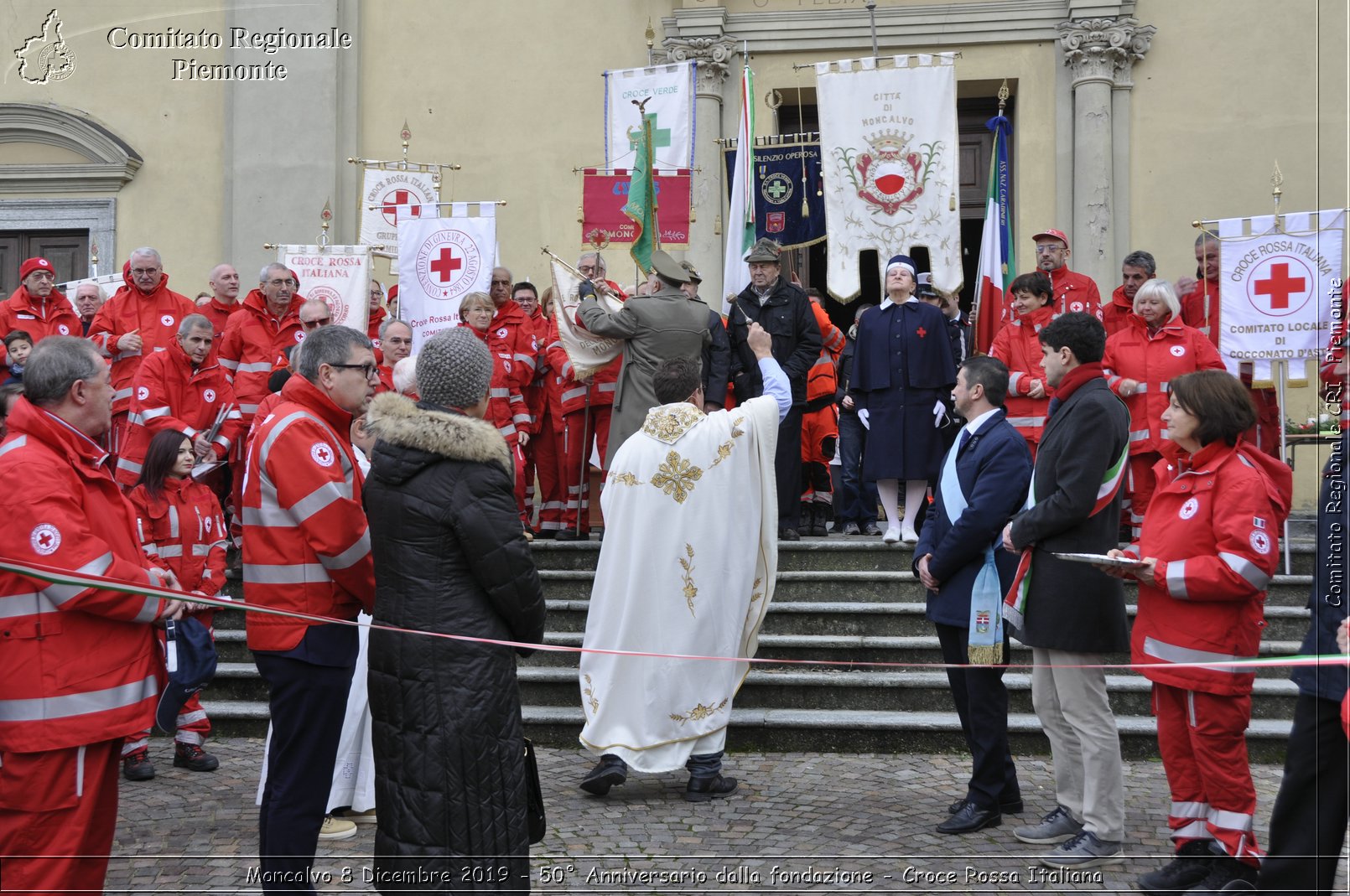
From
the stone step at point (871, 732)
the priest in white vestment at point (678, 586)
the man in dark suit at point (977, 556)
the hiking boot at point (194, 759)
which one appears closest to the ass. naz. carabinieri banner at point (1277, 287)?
the stone step at point (871, 732)

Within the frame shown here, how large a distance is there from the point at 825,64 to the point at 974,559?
5.70 metres

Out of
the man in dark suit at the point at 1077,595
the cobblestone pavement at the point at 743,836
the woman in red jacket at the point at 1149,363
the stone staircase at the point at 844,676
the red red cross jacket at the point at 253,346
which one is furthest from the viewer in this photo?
the red red cross jacket at the point at 253,346

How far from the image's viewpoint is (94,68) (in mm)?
14367

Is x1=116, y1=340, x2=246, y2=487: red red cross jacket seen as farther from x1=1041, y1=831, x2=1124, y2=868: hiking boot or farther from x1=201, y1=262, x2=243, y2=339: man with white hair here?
x1=1041, y1=831, x2=1124, y2=868: hiking boot

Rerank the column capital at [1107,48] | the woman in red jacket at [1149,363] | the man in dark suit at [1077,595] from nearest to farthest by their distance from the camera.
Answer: the man in dark suit at [1077,595]
the woman in red jacket at [1149,363]
the column capital at [1107,48]

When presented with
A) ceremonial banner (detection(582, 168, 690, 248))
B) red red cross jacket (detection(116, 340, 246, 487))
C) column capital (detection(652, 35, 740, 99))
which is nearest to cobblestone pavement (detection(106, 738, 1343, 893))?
red red cross jacket (detection(116, 340, 246, 487))

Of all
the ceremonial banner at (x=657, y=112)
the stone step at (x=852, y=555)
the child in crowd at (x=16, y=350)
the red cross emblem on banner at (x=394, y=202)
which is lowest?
the stone step at (x=852, y=555)

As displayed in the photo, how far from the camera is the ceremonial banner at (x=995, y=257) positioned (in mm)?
10164

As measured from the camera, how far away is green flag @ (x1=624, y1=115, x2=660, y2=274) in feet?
31.8

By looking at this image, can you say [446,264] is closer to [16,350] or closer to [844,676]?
[16,350]

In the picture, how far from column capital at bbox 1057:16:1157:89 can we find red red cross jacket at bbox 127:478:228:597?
983 cm

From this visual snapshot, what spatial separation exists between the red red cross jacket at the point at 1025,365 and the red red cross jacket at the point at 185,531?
212 inches

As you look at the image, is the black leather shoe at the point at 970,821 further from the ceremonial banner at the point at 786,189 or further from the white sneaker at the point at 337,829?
the ceremonial banner at the point at 786,189

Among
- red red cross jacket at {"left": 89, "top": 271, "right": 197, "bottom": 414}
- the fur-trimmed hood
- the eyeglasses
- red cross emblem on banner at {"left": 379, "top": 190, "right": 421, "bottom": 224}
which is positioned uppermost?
red cross emblem on banner at {"left": 379, "top": 190, "right": 421, "bottom": 224}
